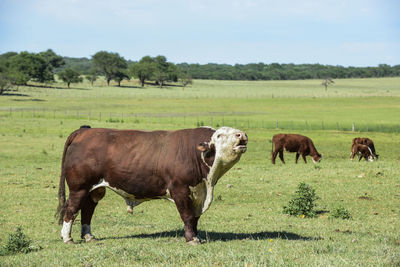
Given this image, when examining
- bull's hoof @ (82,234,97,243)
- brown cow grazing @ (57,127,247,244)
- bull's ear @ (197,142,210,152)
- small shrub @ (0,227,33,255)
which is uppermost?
bull's ear @ (197,142,210,152)

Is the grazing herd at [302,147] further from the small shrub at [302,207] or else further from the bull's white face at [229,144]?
the bull's white face at [229,144]

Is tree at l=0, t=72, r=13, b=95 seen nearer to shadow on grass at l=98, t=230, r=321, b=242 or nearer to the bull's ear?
shadow on grass at l=98, t=230, r=321, b=242

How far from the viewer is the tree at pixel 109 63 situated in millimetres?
161875

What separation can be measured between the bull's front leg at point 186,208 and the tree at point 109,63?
154 metres

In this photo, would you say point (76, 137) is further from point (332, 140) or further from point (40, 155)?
point (332, 140)

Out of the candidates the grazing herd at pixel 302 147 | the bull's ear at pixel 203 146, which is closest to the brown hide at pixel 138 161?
the bull's ear at pixel 203 146

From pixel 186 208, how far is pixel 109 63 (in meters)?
161

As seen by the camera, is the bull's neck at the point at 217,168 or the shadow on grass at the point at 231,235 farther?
the shadow on grass at the point at 231,235

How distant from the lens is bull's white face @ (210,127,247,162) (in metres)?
9.39

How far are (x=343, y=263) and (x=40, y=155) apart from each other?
84.5 ft

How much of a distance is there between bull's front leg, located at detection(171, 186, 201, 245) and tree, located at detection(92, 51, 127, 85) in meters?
154

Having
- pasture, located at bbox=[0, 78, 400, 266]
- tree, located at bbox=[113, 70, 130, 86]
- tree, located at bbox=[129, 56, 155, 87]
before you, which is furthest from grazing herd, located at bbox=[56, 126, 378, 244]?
tree, located at bbox=[129, 56, 155, 87]

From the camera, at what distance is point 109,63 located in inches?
6540

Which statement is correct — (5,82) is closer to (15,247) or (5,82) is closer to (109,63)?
(109,63)
